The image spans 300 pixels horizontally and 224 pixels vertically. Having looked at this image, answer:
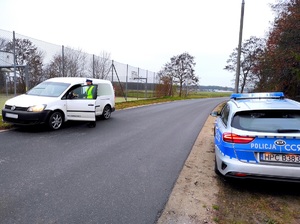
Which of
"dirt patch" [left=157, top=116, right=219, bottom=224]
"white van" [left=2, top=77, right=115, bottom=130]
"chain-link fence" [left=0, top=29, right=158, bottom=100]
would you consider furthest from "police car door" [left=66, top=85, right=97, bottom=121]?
"chain-link fence" [left=0, top=29, right=158, bottom=100]

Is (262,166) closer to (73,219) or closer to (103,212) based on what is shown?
(103,212)

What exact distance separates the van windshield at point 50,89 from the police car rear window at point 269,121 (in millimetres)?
6635

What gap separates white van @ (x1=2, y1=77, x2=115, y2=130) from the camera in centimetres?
729

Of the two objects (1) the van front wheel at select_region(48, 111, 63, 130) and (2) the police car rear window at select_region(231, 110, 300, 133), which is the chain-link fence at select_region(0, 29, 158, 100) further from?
(2) the police car rear window at select_region(231, 110, 300, 133)

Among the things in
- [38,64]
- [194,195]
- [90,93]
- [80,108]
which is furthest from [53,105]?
[38,64]

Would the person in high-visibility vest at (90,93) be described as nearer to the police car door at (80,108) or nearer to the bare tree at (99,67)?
the police car door at (80,108)

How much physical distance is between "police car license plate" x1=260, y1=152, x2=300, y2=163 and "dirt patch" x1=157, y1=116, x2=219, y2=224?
38.2 inches

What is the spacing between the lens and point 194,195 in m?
3.71

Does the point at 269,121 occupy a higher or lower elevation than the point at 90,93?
lower

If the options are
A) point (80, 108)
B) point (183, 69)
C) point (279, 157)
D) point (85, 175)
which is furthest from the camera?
point (183, 69)

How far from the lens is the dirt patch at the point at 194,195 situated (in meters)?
3.03

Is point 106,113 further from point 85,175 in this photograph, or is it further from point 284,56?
point 284,56

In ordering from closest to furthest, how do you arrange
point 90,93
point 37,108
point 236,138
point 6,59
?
point 236,138 → point 37,108 → point 90,93 → point 6,59

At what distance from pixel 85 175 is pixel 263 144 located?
10.2 ft
